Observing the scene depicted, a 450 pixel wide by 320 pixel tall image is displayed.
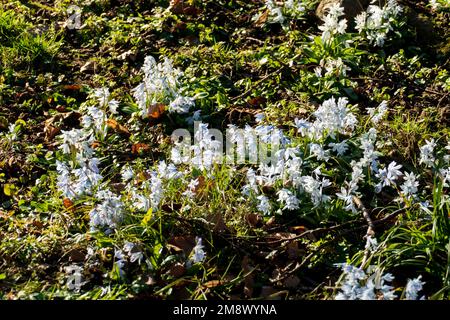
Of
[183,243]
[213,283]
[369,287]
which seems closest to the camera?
[369,287]

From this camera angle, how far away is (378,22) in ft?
19.2

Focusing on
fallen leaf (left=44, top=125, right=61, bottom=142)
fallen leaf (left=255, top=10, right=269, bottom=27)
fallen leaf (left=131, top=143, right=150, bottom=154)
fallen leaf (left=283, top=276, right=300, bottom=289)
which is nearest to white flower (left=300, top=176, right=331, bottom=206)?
fallen leaf (left=283, top=276, right=300, bottom=289)

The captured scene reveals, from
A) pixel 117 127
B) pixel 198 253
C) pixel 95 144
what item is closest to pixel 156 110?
pixel 117 127

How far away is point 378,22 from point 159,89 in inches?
76.7

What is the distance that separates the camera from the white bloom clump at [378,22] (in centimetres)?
583

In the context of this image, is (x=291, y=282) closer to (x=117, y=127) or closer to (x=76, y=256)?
(x=76, y=256)

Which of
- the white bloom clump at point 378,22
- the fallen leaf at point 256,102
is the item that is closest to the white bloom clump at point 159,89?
the fallen leaf at point 256,102

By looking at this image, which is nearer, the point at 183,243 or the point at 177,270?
the point at 177,270

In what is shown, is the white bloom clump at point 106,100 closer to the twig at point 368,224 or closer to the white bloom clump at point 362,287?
the twig at point 368,224

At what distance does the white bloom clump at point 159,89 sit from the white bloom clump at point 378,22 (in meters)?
1.66

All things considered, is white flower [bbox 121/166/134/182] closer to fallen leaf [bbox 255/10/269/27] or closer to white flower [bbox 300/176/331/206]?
white flower [bbox 300/176/331/206]

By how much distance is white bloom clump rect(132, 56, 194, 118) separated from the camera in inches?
202

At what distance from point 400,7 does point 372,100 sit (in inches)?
40.5
